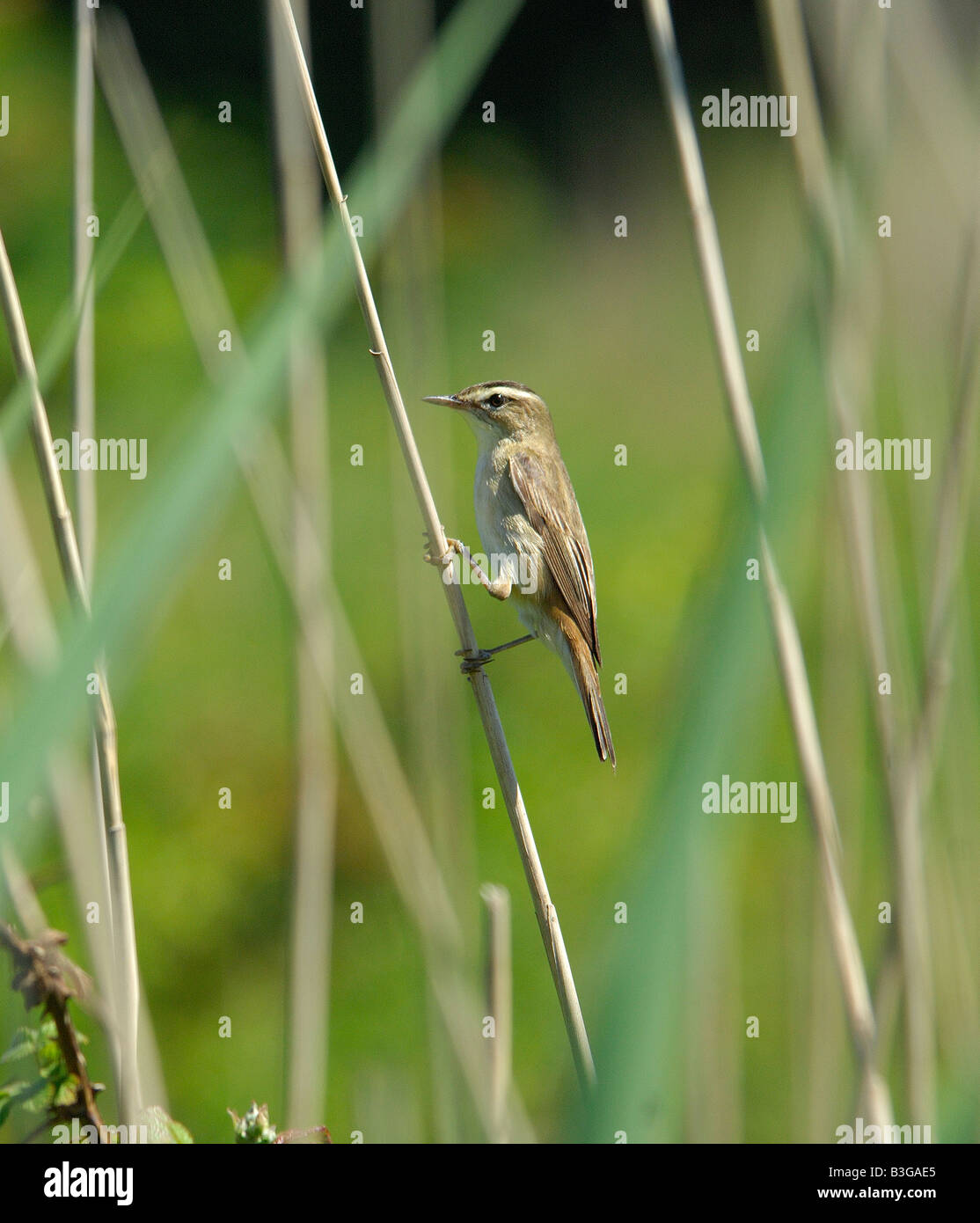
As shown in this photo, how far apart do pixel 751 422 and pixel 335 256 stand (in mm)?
775

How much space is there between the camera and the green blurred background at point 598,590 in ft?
4.31

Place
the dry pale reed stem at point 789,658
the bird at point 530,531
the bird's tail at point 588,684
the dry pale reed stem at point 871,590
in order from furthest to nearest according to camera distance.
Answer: the bird at point 530,531
the bird's tail at point 588,684
the dry pale reed stem at point 871,590
the dry pale reed stem at point 789,658

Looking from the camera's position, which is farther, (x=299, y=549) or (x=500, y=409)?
(x=500, y=409)

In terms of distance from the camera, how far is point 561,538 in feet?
9.02

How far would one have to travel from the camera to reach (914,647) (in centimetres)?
496

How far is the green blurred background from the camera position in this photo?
4.31 ft

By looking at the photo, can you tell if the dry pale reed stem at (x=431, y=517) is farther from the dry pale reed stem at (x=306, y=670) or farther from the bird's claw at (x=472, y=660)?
the dry pale reed stem at (x=306, y=670)

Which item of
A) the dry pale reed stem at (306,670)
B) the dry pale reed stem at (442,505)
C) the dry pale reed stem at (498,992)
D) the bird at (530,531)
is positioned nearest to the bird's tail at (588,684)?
the bird at (530,531)

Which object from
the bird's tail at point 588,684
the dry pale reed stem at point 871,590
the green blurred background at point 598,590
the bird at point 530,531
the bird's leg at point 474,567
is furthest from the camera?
the bird at point 530,531

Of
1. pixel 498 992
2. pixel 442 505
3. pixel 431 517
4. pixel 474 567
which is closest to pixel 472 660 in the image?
pixel 474 567

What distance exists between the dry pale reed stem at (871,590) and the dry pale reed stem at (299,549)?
74 cm

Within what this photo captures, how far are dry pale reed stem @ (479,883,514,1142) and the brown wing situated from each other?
1.17m

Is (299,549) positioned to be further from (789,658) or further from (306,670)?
(789,658)

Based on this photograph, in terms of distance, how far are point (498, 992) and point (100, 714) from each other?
0.74 m
